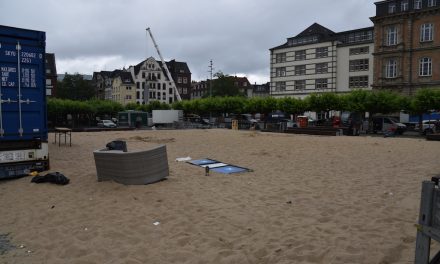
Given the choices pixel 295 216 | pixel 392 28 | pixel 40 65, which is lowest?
pixel 295 216

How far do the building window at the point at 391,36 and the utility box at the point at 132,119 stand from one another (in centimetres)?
3544

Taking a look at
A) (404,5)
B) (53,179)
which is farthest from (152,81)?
(53,179)

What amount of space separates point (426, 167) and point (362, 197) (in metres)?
5.56

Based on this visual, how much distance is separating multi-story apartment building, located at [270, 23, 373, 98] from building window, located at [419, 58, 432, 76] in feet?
38.3

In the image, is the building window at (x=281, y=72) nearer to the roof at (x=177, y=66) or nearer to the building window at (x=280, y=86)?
the building window at (x=280, y=86)

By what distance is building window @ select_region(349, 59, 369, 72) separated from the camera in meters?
63.2

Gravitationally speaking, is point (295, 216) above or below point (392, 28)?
below

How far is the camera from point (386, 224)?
660 centimetres

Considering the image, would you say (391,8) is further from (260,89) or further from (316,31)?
(260,89)

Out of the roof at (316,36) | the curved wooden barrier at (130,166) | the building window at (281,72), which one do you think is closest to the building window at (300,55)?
the roof at (316,36)

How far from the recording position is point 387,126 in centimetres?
3778

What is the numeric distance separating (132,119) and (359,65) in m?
37.1

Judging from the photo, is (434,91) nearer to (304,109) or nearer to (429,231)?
(304,109)

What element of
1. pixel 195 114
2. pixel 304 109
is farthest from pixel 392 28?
pixel 195 114
